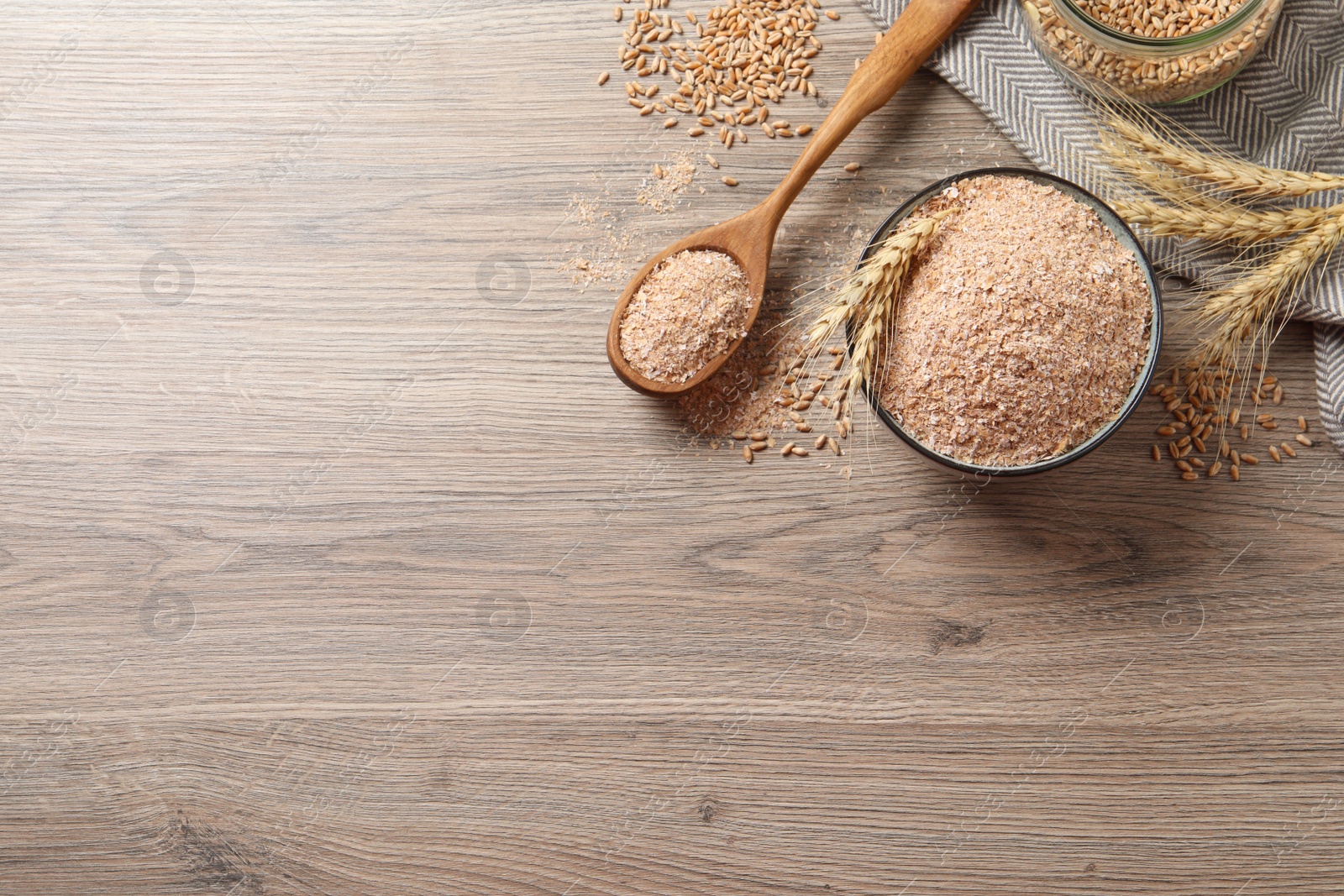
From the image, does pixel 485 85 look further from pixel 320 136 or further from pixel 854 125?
pixel 854 125

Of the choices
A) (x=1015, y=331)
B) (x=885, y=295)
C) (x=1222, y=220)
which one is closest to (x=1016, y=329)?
(x=1015, y=331)

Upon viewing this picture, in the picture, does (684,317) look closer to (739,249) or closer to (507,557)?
(739,249)

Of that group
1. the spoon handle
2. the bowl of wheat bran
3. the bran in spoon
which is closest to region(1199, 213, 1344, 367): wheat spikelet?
the bowl of wheat bran

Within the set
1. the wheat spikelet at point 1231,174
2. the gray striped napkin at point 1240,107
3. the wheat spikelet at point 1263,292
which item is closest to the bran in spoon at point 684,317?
the gray striped napkin at point 1240,107

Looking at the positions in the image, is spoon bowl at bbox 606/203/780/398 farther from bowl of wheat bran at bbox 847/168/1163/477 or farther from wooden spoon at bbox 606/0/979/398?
bowl of wheat bran at bbox 847/168/1163/477

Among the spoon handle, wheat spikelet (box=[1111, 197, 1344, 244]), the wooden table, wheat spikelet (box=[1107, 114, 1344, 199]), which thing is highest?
the spoon handle

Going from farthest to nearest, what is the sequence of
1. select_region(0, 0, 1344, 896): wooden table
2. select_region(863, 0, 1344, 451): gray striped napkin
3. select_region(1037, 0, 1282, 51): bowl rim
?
select_region(0, 0, 1344, 896): wooden table
select_region(863, 0, 1344, 451): gray striped napkin
select_region(1037, 0, 1282, 51): bowl rim

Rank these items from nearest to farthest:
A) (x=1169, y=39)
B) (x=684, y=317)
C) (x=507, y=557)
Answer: (x=1169, y=39) → (x=684, y=317) → (x=507, y=557)
